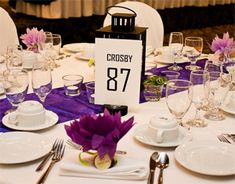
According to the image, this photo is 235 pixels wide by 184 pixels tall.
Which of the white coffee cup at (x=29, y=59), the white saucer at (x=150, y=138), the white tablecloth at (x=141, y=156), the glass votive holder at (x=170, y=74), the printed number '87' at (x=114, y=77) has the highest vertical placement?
the printed number '87' at (x=114, y=77)

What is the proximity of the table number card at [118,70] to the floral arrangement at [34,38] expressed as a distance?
2.36ft

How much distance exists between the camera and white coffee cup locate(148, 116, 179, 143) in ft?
4.25

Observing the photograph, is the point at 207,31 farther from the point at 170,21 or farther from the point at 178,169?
the point at 178,169

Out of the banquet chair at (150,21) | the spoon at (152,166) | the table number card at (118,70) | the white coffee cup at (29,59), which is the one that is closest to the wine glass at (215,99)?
the table number card at (118,70)

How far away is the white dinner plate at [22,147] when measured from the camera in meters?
1.18

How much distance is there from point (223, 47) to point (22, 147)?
1.23 meters

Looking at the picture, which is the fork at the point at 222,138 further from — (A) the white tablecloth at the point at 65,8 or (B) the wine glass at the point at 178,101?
(A) the white tablecloth at the point at 65,8

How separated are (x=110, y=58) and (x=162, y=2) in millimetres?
3595

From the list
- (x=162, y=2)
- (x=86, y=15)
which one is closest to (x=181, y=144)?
(x=86, y=15)

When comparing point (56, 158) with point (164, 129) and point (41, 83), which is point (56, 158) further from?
point (41, 83)

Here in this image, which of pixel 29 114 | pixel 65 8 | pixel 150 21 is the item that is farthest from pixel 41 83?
pixel 65 8

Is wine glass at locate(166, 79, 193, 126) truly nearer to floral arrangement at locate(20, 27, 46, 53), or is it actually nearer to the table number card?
the table number card

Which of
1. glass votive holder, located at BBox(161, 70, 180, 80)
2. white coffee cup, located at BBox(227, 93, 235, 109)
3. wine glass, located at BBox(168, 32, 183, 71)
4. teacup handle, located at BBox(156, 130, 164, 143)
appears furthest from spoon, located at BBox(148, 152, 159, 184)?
wine glass, located at BBox(168, 32, 183, 71)

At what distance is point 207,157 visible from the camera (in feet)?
4.01
